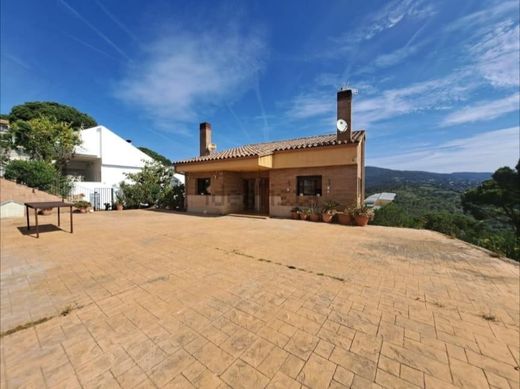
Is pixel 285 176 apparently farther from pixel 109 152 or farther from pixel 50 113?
pixel 50 113

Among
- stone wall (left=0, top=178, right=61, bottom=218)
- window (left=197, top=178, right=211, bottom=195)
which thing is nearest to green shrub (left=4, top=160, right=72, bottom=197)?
stone wall (left=0, top=178, right=61, bottom=218)

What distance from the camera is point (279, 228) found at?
375 inches

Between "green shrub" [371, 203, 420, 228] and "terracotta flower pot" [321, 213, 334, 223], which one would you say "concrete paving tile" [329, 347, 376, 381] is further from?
"green shrub" [371, 203, 420, 228]

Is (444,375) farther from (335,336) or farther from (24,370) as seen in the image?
(24,370)

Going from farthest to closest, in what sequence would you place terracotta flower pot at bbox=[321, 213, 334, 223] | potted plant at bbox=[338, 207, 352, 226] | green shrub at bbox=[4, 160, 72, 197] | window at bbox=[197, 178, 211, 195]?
1. window at bbox=[197, 178, 211, 195]
2. green shrub at bbox=[4, 160, 72, 197]
3. terracotta flower pot at bbox=[321, 213, 334, 223]
4. potted plant at bbox=[338, 207, 352, 226]

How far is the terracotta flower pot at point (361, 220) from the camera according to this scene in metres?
10.1

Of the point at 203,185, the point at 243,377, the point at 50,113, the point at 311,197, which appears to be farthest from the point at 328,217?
the point at 50,113

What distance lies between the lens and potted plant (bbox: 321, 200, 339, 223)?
1102 cm

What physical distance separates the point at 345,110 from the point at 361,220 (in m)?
5.92

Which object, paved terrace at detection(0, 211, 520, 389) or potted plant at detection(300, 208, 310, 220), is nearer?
paved terrace at detection(0, 211, 520, 389)

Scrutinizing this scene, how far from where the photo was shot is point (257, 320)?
2859 mm

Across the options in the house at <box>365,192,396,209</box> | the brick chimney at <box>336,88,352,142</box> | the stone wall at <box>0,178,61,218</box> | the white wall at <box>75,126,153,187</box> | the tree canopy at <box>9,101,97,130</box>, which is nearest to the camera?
the brick chimney at <box>336,88,352,142</box>

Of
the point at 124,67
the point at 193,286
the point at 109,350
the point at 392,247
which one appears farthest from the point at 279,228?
the point at 124,67

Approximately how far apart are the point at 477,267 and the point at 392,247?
6.10 feet
